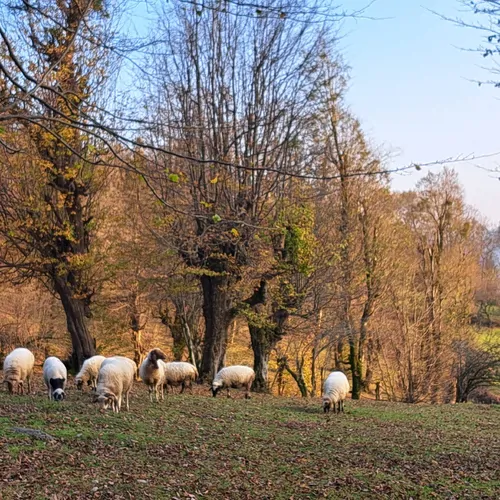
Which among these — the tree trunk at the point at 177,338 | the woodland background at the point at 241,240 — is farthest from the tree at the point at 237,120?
the tree trunk at the point at 177,338

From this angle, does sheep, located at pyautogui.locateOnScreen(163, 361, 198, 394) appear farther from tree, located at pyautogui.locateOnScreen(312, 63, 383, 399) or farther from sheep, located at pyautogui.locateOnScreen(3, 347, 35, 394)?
tree, located at pyautogui.locateOnScreen(312, 63, 383, 399)

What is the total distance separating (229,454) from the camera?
10195 mm

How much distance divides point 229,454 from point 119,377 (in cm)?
456

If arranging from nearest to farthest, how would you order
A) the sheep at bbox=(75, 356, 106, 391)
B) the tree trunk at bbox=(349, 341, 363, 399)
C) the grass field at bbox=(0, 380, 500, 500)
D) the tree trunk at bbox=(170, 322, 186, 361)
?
the grass field at bbox=(0, 380, 500, 500)
the sheep at bbox=(75, 356, 106, 391)
the tree trunk at bbox=(349, 341, 363, 399)
the tree trunk at bbox=(170, 322, 186, 361)

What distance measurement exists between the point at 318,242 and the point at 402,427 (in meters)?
9.79

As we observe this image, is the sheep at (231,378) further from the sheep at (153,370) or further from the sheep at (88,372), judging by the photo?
the sheep at (88,372)

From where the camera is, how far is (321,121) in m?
22.9

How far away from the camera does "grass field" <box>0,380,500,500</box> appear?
312 inches

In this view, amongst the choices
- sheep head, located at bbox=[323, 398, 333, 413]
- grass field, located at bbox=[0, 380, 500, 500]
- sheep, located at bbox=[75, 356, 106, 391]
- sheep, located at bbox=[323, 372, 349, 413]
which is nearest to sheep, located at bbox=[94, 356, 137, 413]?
grass field, located at bbox=[0, 380, 500, 500]

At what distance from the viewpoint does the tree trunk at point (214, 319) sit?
22.2m

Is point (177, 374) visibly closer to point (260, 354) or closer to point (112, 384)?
point (112, 384)

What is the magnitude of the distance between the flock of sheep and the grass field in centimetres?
56

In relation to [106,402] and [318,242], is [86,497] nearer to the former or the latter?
[106,402]

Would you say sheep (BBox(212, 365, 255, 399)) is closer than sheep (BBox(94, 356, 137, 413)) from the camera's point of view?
No
